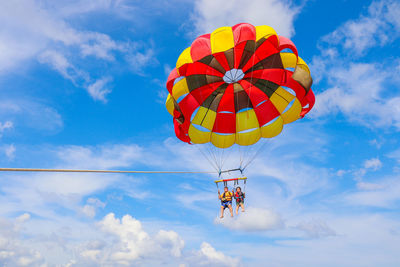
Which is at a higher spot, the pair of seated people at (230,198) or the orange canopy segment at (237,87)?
the orange canopy segment at (237,87)

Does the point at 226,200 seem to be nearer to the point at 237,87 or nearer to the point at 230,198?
the point at 230,198

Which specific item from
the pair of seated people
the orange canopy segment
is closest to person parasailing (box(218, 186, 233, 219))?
the pair of seated people

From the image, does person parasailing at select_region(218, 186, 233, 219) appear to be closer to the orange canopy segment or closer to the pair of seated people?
the pair of seated people

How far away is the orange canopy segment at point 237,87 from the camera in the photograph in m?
13.5

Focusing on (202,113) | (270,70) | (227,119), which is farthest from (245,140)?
(270,70)

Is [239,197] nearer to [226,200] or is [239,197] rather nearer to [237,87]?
[226,200]

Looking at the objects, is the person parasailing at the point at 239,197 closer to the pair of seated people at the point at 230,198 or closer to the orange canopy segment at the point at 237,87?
the pair of seated people at the point at 230,198

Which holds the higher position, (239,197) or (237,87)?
(237,87)

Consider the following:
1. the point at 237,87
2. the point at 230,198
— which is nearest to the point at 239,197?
the point at 230,198

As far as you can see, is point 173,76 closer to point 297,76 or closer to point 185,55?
point 185,55

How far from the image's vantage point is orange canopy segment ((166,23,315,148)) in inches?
530

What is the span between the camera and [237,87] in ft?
51.1

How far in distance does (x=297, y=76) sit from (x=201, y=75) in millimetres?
4226

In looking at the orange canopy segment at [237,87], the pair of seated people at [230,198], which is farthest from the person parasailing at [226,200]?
the orange canopy segment at [237,87]
